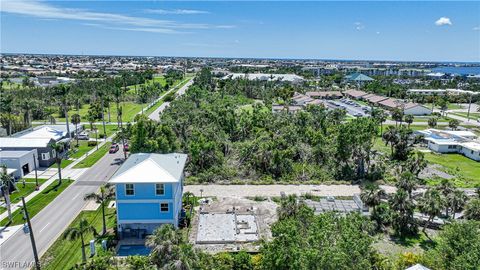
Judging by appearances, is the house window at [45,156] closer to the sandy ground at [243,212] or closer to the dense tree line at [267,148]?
the dense tree line at [267,148]

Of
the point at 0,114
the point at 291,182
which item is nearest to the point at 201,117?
the point at 291,182

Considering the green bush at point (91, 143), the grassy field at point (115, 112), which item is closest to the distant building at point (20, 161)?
the green bush at point (91, 143)

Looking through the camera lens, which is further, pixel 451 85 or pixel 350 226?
pixel 451 85

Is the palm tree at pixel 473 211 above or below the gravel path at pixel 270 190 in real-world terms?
above

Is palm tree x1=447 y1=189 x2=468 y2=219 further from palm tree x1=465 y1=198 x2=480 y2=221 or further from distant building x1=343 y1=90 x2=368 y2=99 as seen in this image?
distant building x1=343 y1=90 x2=368 y2=99

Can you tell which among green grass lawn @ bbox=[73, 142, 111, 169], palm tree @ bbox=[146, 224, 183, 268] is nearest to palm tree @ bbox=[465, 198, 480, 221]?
palm tree @ bbox=[146, 224, 183, 268]

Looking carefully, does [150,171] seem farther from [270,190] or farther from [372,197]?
[372,197]

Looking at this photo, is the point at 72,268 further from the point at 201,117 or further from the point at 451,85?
the point at 451,85
